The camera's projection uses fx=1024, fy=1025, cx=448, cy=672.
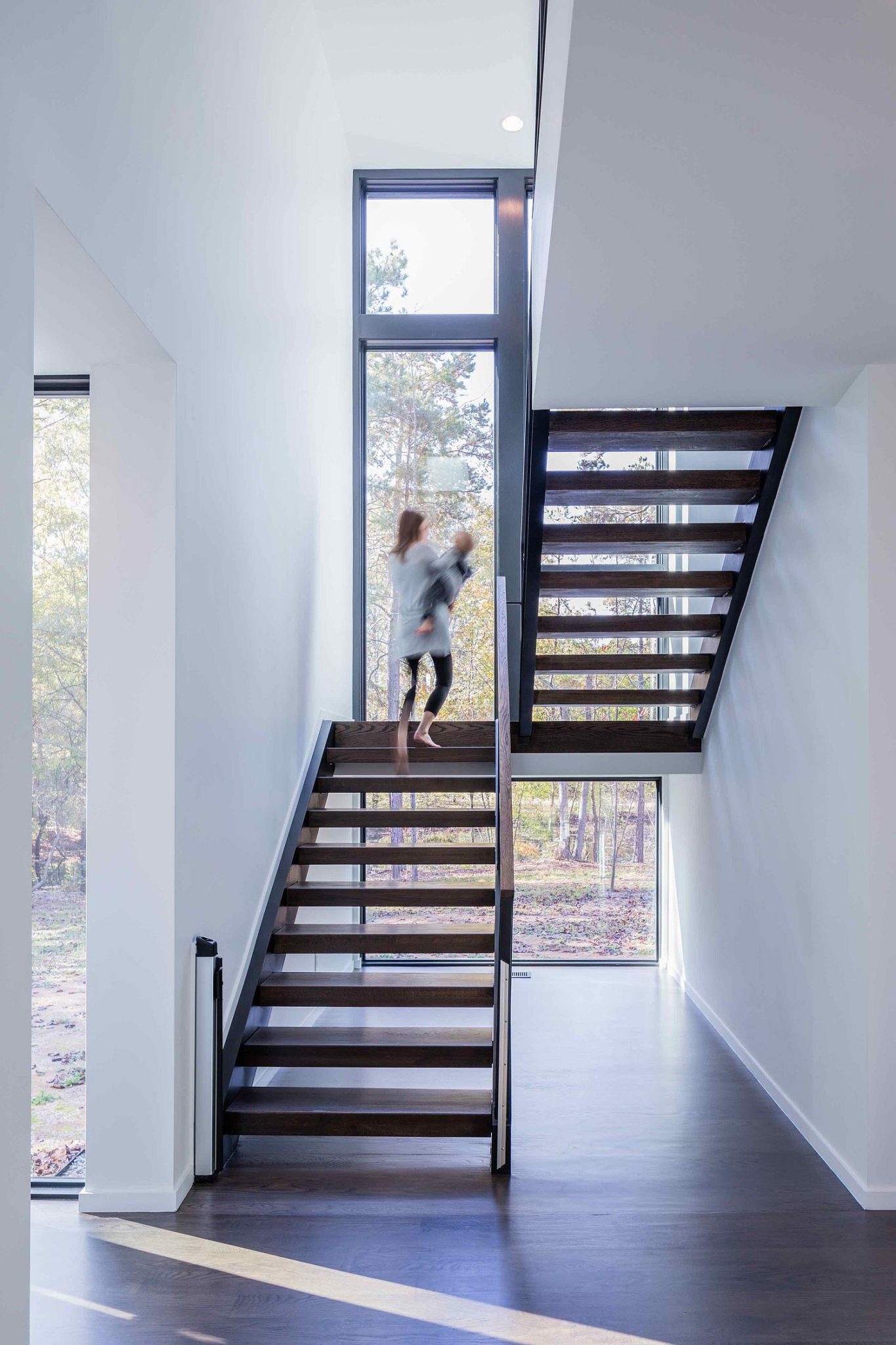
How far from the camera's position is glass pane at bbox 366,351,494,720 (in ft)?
23.1

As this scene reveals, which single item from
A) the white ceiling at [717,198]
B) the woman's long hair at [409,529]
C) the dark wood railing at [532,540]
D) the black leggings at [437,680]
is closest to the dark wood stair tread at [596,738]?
the dark wood railing at [532,540]

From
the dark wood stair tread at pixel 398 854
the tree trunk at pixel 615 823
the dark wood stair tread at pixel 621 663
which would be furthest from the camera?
the tree trunk at pixel 615 823

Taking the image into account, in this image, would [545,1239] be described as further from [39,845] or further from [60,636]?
[60,636]

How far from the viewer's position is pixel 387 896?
4.50 meters

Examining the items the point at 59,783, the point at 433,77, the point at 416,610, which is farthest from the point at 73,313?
the point at 433,77

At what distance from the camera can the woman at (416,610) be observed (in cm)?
515

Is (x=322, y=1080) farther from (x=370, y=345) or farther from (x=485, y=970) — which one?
(x=370, y=345)

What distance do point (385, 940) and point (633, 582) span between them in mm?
2008

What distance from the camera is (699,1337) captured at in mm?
2461

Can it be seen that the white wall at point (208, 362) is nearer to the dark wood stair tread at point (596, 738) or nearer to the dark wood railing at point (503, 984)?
the dark wood railing at point (503, 984)

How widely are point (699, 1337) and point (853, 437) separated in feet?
8.95

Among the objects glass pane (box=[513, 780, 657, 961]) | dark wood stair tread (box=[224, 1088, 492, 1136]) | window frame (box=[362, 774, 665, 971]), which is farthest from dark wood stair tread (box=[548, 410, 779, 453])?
glass pane (box=[513, 780, 657, 961])

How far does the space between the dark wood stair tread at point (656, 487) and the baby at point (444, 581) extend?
782mm

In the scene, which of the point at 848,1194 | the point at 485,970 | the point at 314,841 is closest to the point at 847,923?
the point at 848,1194
